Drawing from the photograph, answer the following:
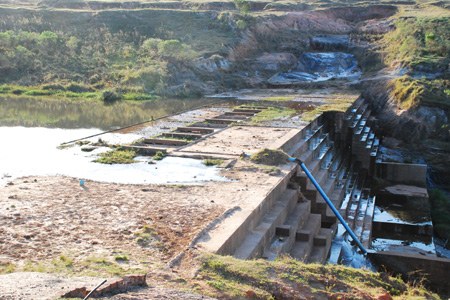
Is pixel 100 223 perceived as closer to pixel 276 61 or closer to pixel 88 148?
pixel 88 148

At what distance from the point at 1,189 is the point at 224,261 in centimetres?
483

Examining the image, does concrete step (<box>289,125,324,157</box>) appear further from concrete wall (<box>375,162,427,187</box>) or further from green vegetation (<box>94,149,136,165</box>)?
green vegetation (<box>94,149,136,165</box>)

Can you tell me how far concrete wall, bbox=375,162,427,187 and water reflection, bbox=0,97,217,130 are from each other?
793 centimetres

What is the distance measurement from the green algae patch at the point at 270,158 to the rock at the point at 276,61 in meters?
20.6

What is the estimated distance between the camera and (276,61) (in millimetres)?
32312

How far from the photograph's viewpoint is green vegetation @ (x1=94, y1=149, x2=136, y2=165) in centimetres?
1168

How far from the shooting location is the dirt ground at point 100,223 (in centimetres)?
600

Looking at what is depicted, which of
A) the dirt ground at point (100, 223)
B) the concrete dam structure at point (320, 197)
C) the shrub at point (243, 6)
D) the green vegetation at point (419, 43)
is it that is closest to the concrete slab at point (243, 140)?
the concrete dam structure at point (320, 197)

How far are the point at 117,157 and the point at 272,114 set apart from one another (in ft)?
26.7

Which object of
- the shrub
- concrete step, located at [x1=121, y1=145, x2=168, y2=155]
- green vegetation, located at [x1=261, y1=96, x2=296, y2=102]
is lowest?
green vegetation, located at [x1=261, y1=96, x2=296, y2=102]

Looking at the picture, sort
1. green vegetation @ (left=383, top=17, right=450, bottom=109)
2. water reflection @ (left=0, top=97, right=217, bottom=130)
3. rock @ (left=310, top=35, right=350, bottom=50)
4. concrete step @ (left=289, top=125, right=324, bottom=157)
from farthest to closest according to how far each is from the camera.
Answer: rock @ (left=310, top=35, right=350, bottom=50) → green vegetation @ (left=383, top=17, right=450, bottom=109) → water reflection @ (left=0, top=97, right=217, bottom=130) → concrete step @ (left=289, top=125, right=324, bottom=157)

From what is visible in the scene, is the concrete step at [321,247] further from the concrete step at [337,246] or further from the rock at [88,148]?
the rock at [88,148]

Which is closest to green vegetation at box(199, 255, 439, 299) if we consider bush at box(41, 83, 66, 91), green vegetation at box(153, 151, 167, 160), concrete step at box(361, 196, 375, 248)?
concrete step at box(361, 196, 375, 248)

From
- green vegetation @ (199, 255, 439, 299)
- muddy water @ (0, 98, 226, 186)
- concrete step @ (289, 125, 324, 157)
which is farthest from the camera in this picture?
concrete step @ (289, 125, 324, 157)
